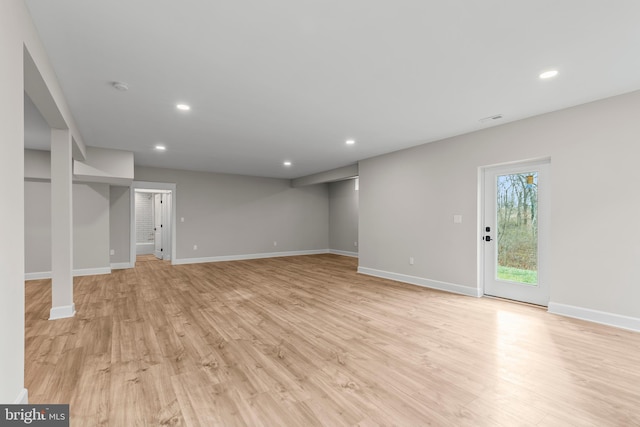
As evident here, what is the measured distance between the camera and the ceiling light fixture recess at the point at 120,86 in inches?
115

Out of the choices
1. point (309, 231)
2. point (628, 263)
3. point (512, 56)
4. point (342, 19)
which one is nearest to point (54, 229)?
point (342, 19)

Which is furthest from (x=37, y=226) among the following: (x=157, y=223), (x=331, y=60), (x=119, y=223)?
(x=331, y=60)

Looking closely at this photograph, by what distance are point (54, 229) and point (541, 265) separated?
6298 mm

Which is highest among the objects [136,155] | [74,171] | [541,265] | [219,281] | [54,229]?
[136,155]

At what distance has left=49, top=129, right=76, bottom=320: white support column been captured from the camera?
138 inches

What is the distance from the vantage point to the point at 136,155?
6230 mm

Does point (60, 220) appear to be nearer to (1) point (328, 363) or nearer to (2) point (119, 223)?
(1) point (328, 363)

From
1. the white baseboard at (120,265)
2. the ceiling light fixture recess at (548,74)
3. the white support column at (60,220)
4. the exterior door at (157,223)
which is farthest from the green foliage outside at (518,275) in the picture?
the exterior door at (157,223)

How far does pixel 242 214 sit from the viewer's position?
8.98 meters

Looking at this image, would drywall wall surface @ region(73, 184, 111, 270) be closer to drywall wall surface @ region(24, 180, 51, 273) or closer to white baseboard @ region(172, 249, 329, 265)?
drywall wall surface @ region(24, 180, 51, 273)

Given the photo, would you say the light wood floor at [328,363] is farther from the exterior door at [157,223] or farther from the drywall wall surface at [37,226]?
the exterior door at [157,223]

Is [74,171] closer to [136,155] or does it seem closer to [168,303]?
[136,155]

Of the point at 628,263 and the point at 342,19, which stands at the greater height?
the point at 342,19

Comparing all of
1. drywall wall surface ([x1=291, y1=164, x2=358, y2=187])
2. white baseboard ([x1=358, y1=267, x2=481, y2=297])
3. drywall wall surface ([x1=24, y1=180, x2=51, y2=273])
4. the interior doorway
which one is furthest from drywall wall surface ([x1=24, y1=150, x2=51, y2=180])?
white baseboard ([x1=358, y1=267, x2=481, y2=297])
